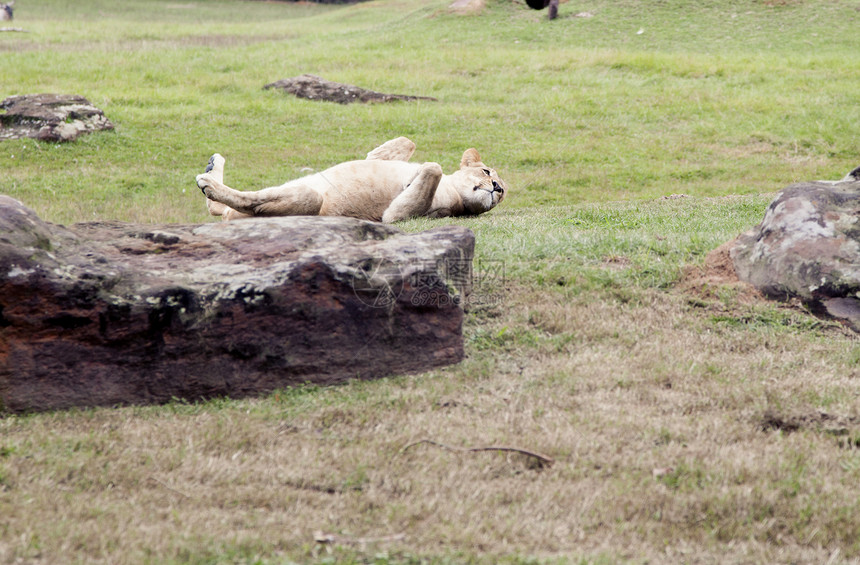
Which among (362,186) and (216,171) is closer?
(216,171)

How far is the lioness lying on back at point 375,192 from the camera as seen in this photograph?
6660mm

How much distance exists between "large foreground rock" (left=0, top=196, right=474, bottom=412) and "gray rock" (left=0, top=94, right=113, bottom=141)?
31.5 ft

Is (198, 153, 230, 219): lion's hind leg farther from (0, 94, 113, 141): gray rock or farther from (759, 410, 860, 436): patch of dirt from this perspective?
(0, 94, 113, 141): gray rock

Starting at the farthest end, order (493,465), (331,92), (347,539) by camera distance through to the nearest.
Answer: (331,92) < (493,465) < (347,539)

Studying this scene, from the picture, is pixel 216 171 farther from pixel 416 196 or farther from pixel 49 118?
pixel 49 118

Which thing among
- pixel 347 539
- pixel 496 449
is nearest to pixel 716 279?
pixel 496 449

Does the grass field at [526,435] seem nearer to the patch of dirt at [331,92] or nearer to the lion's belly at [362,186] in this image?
the lion's belly at [362,186]

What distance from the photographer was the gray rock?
531 inches

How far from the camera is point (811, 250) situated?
18.5 ft

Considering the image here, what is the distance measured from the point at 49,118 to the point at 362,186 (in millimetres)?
8834

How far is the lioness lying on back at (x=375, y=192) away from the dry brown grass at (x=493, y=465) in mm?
2417

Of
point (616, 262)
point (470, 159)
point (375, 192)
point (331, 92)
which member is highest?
point (331, 92)

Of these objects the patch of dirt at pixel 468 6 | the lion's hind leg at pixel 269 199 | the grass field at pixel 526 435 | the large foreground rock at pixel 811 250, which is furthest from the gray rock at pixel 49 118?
the patch of dirt at pixel 468 6

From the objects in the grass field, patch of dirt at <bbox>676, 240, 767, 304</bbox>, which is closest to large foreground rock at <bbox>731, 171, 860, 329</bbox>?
patch of dirt at <bbox>676, 240, 767, 304</bbox>
